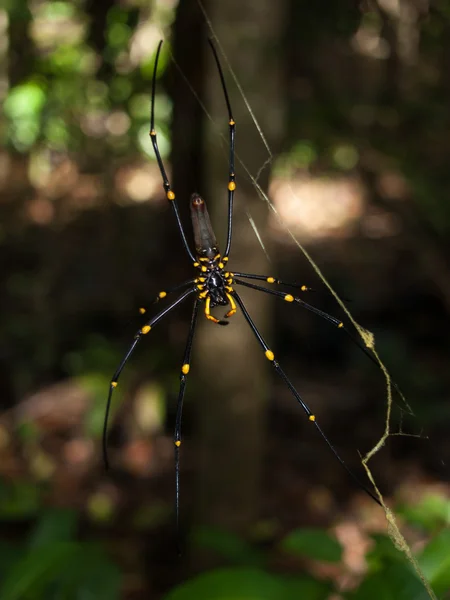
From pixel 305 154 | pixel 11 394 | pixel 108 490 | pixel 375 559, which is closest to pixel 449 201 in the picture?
pixel 305 154

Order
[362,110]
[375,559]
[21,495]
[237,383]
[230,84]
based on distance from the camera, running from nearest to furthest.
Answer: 1. [375,559]
2. [230,84]
3. [237,383]
4. [362,110]
5. [21,495]

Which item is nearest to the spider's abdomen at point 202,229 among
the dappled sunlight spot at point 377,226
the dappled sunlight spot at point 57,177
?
the dappled sunlight spot at point 57,177

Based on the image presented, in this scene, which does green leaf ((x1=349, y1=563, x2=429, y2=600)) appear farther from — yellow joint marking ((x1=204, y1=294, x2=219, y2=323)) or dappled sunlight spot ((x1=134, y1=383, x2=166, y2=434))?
dappled sunlight spot ((x1=134, y1=383, x2=166, y2=434))

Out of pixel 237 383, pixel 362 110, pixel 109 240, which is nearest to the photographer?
pixel 237 383

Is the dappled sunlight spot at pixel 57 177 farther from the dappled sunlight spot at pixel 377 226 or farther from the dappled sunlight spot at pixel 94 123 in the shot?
the dappled sunlight spot at pixel 377 226

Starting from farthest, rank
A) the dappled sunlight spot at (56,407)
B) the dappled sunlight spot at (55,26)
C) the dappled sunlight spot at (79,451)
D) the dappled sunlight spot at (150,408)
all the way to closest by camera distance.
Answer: the dappled sunlight spot at (56,407), the dappled sunlight spot at (150,408), the dappled sunlight spot at (79,451), the dappled sunlight spot at (55,26)

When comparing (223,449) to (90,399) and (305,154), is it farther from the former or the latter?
(305,154)
